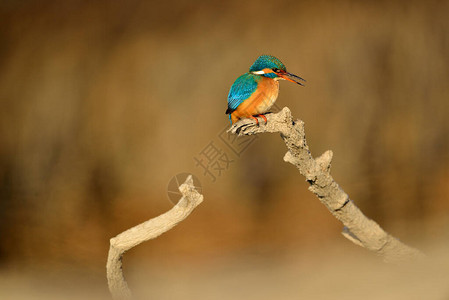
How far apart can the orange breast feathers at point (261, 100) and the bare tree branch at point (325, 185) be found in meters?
0.03

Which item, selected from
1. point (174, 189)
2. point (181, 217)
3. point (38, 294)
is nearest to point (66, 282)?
point (38, 294)

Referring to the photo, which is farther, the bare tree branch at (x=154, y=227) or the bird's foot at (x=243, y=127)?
the bird's foot at (x=243, y=127)

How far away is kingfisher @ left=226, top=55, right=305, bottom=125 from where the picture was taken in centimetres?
146

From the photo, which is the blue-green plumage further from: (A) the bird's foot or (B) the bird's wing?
(A) the bird's foot

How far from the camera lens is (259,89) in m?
1.45

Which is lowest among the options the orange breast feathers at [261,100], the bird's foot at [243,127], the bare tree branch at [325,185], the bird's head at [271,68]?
the bare tree branch at [325,185]

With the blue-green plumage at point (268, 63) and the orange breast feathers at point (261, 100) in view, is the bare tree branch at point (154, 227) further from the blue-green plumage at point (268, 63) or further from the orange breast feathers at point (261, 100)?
the blue-green plumage at point (268, 63)

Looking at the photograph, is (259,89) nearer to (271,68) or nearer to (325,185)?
(271,68)

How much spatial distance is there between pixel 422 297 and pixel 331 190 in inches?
22.6

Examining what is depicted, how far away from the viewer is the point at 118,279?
153 centimetres

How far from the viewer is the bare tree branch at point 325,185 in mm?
1420

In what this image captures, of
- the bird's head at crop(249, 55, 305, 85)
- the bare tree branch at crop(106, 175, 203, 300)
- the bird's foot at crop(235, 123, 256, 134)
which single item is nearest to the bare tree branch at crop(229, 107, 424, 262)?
the bird's foot at crop(235, 123, 256, 134)

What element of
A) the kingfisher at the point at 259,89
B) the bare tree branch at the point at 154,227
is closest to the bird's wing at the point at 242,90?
the kingfisher at the point at 259,89

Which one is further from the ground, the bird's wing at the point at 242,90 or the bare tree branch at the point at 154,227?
the bird's wing at the point at 242,90
